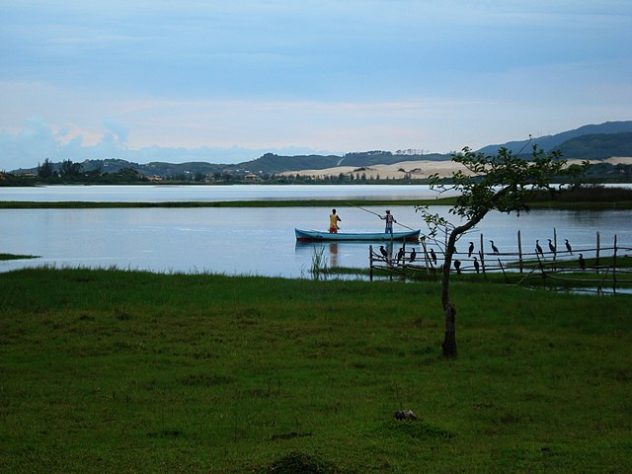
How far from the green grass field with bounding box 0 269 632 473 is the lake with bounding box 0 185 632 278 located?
12933mm

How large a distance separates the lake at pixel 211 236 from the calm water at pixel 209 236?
0.16 ft

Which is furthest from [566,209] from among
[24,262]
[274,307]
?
[274,307]

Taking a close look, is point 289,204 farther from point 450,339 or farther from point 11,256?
point 450,339

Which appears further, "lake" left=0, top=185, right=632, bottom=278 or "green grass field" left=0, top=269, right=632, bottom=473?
"lake" left=0, top=185, right=632, bottom=278

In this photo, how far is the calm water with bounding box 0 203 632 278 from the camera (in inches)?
1446

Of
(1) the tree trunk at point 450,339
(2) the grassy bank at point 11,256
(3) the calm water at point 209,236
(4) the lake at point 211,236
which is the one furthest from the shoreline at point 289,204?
(1) the tree trunk at point 450,339

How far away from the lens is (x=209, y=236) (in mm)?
52375

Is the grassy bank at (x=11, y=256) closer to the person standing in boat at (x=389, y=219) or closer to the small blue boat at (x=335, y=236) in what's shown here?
the small blue boat at (x=335, y=236)

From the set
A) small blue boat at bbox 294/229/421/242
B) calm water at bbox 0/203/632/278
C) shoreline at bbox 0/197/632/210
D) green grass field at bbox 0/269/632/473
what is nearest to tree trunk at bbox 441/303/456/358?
green grass field at bbox 0/269/632/473

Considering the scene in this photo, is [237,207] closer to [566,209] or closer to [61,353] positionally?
[566,209]

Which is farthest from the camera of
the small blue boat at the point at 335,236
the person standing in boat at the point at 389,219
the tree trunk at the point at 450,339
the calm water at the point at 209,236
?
the small blue boat at the point at 335,236

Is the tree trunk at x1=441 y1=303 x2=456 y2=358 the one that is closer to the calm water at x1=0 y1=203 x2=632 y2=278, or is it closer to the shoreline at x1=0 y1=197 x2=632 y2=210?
the calm water at x1=0 y1=203 x2=632 y2=278

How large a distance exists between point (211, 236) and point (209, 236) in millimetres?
122

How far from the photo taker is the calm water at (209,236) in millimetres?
36734
